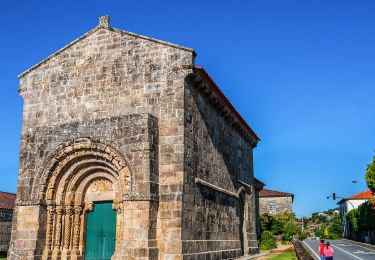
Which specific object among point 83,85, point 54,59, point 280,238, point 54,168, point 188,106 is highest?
point 54,59

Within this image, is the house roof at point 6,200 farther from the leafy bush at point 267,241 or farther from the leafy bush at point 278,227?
the leafy bush at point 278,227

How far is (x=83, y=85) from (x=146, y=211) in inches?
209

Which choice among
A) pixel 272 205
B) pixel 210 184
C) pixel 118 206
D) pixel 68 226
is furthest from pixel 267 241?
pixel 272 205

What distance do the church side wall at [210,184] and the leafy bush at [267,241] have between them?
6037 millimetres

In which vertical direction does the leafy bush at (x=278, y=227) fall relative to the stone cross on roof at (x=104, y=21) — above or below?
below

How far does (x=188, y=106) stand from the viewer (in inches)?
532

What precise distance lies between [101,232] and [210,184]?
4.11 meters

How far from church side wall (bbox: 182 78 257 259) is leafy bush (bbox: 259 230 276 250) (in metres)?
6.04

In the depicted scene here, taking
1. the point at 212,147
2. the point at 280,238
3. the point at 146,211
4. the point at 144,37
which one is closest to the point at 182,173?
the point at 146,211

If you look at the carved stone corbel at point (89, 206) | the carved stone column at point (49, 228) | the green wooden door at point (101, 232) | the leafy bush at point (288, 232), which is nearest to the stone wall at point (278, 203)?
the leafy bush at point (288, 232)

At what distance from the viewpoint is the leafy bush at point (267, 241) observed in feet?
85.7

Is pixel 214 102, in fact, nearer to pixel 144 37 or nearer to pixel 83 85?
pixel 144 37

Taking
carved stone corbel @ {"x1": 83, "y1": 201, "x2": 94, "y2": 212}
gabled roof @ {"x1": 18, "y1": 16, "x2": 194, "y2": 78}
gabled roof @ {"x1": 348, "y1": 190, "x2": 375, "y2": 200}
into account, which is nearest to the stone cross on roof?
gabled roof @ {"x1": 18, "y1": 16, "x2": 194, "y2": 78}

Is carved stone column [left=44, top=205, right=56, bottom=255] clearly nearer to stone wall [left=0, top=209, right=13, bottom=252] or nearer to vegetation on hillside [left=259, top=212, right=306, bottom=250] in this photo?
stone wall [left=0, top=209, right=13, bottom=252]
